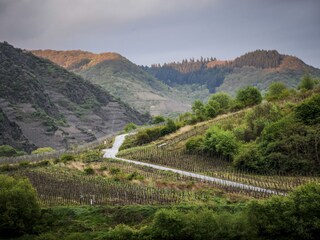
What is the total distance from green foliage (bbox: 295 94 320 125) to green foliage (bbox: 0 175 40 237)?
42.7 meters

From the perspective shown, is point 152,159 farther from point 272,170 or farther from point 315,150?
point 315,150

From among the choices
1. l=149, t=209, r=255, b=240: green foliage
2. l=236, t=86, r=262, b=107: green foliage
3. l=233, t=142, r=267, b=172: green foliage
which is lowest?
l=149, t=209, r=255, b=240: green foliage

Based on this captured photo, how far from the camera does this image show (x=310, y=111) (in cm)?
6631

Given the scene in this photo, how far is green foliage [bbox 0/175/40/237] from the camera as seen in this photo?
41.9 metres

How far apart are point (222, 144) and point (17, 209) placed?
1442 inches

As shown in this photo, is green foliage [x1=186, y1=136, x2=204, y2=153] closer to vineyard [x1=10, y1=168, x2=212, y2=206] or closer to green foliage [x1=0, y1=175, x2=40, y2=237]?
vineyard [x1=10, y1=168, x2=212, y2=206]

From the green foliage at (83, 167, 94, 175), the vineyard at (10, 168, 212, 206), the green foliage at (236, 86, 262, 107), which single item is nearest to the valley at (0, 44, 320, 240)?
the green foliage at (83, 167, 94, 175)

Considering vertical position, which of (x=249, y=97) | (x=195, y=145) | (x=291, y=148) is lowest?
(x=195, y=145)

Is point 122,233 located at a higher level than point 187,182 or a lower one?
lower

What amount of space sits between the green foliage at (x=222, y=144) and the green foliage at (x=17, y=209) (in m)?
33.6

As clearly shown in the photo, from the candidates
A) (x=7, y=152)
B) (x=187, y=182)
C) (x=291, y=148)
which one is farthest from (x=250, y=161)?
(x=7, y=152)

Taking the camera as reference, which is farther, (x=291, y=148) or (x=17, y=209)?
(x=291, y=148)

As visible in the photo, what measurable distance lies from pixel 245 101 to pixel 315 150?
161 ft

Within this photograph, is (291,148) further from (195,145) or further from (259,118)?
(195,145)
